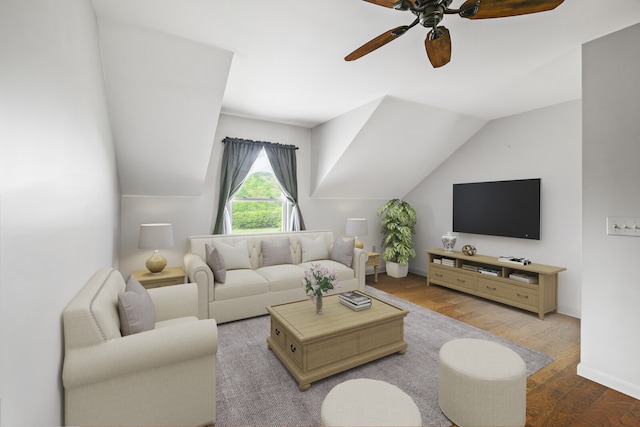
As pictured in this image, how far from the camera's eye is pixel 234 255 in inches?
147

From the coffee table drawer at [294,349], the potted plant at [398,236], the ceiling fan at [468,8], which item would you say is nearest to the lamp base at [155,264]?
the coffee table drawer at [294,349]

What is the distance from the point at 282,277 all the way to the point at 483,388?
238cm

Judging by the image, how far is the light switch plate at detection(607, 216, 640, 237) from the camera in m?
2.05

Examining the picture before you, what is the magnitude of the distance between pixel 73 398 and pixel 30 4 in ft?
5.35

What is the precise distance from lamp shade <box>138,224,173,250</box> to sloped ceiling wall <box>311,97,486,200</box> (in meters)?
2.38

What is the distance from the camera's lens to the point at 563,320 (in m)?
3.41

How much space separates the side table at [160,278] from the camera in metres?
3.24

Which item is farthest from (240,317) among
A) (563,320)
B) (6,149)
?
(563,320)

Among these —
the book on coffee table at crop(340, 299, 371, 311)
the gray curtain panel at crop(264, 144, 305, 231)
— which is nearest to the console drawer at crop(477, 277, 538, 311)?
the book on coffee table at crop(340, 299, 371, 311)

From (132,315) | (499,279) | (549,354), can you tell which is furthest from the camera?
(499,279)

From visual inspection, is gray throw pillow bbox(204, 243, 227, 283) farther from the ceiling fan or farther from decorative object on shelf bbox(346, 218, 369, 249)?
the ceiling fan

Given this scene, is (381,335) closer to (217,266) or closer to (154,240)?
(217,266)

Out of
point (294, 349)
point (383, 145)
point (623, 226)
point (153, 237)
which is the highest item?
point (383, 145)

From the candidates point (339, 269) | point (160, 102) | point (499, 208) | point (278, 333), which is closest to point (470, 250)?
point (499, 208)
